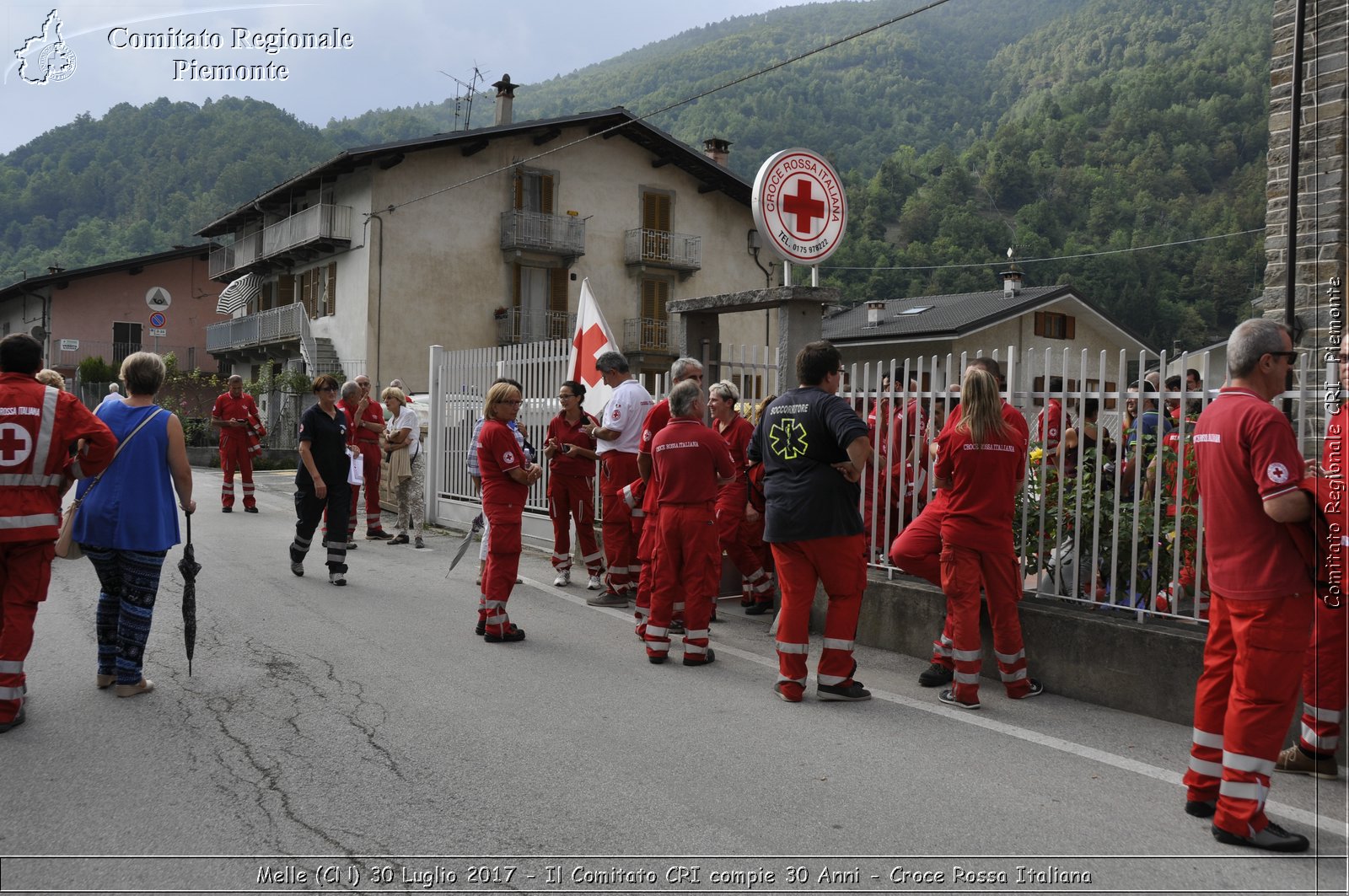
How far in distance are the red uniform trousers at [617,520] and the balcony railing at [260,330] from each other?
98.5 ft

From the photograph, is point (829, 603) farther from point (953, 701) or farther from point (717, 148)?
point (717, 148)

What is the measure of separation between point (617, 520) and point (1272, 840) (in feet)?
18.8

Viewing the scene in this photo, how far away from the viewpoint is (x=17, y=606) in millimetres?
5371

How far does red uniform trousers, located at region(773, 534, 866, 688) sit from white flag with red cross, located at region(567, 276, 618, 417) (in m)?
5.01

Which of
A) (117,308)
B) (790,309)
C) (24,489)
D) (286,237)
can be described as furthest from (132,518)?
(117,308)

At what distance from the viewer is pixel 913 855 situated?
13.0ft

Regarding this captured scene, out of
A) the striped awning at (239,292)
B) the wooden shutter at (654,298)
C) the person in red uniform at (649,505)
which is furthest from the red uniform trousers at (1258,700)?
the striped awning at (239,292)

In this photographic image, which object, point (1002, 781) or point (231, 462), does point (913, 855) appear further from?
point (231, 462)

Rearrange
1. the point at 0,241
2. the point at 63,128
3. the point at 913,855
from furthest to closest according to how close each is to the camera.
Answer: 1. the point at 0,241
2. the point at 63,128
3. the point at 913,855

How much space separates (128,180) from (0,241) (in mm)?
11714

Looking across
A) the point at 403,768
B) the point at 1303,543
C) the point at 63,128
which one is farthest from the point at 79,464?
the point at 63,128

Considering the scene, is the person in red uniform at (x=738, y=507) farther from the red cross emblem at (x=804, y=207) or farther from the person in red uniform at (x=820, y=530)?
the person in red uniform at (x=820, y=530)

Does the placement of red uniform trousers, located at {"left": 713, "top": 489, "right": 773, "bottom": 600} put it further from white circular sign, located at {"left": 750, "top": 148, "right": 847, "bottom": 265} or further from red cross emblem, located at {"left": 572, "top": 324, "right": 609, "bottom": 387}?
red cross emblem, located at {"left": 572, "top": 324, "right": 609, "bottom": 387}

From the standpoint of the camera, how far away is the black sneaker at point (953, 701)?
597cm
